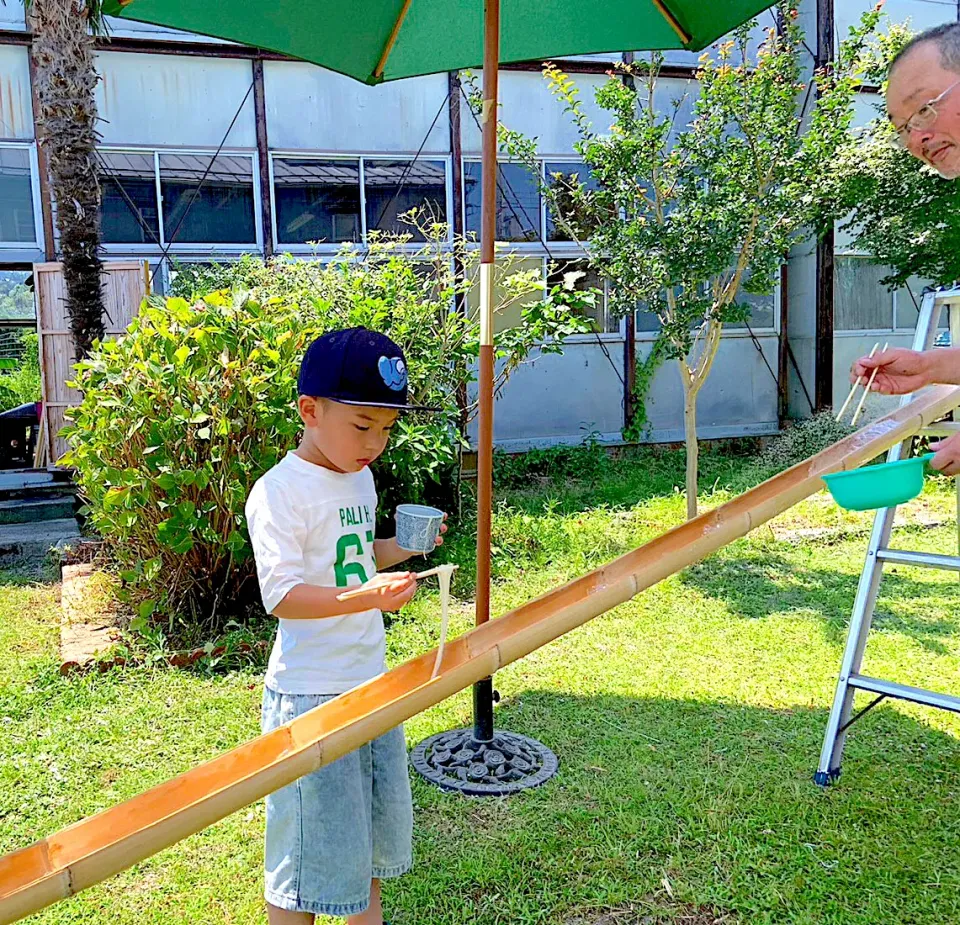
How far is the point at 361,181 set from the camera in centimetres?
1002

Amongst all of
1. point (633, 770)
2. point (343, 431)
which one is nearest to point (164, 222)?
point (633, 770)

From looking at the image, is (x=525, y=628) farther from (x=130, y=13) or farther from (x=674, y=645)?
(x=674, y=645)

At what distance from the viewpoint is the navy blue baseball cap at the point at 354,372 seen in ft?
5.88

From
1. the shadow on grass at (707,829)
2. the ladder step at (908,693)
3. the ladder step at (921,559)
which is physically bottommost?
the shadow on grass at (707,829)

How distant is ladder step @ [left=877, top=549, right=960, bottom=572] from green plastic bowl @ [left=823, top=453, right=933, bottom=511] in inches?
34.5

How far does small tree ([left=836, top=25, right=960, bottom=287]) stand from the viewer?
8188 millimetres

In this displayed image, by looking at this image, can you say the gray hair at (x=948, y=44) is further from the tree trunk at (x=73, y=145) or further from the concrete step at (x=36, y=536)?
the tree trunk at (x=73, y=145)

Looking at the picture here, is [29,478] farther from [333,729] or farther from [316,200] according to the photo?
[333,729]

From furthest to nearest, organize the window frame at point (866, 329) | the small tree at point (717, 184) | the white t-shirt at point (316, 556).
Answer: the window frame at point (866, 329) → the small tree at point (717, 184) → the white t-shirt at point (316, 556)

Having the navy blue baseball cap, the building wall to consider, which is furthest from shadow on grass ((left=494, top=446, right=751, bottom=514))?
the navy blue baseball cap

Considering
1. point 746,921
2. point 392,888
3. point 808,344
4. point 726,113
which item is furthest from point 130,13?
point 808,344

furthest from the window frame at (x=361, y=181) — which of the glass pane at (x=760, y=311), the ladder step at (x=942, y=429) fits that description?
the ladder step at (x=942, y=429)

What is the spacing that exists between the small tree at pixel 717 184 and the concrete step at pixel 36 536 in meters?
4.97

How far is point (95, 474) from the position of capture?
4.13m
